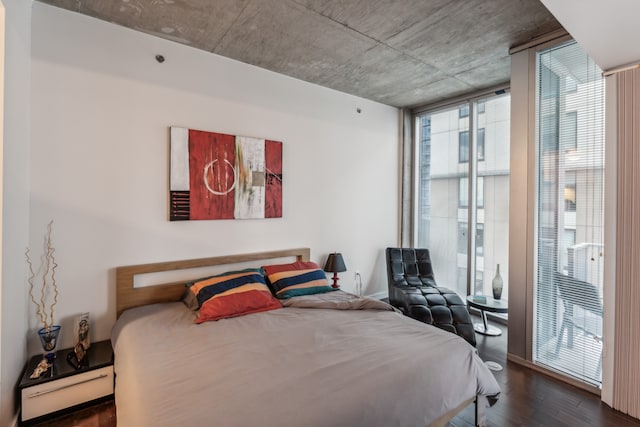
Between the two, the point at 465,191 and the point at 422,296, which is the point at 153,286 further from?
the point at 465,191

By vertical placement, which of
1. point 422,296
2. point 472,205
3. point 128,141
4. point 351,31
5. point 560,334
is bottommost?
point 560,334

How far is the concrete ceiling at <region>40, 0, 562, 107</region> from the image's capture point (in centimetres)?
222

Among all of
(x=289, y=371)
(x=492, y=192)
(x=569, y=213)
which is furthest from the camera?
(x=492, y=192)

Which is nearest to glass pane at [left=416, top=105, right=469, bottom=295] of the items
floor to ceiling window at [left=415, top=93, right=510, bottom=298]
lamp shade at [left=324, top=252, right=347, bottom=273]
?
→ floor to ceiling window at [left=415, top=93, right=510, bottom=298]

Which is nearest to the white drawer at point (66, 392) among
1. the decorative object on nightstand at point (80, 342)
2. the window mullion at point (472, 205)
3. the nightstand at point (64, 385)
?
the nightstand at point (64, 385)

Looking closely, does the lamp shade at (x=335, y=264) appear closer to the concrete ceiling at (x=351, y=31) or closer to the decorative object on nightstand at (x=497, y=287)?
the decorative object on nightstand at (x=497, y=287)

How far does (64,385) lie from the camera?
1992 millimetres

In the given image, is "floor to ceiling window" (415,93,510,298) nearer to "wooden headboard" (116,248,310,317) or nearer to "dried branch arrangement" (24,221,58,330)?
"wooden headboard" (116,248,310,317)

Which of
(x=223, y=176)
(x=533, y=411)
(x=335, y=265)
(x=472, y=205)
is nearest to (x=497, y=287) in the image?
(x=472, y=205)

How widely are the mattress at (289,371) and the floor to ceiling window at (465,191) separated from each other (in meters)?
2.15

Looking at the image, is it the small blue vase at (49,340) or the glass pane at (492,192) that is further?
the glass pane at (492,192)

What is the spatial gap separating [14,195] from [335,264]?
2792 millimetres

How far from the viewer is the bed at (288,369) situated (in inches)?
51.9

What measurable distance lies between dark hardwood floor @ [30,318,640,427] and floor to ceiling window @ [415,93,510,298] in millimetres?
1355
